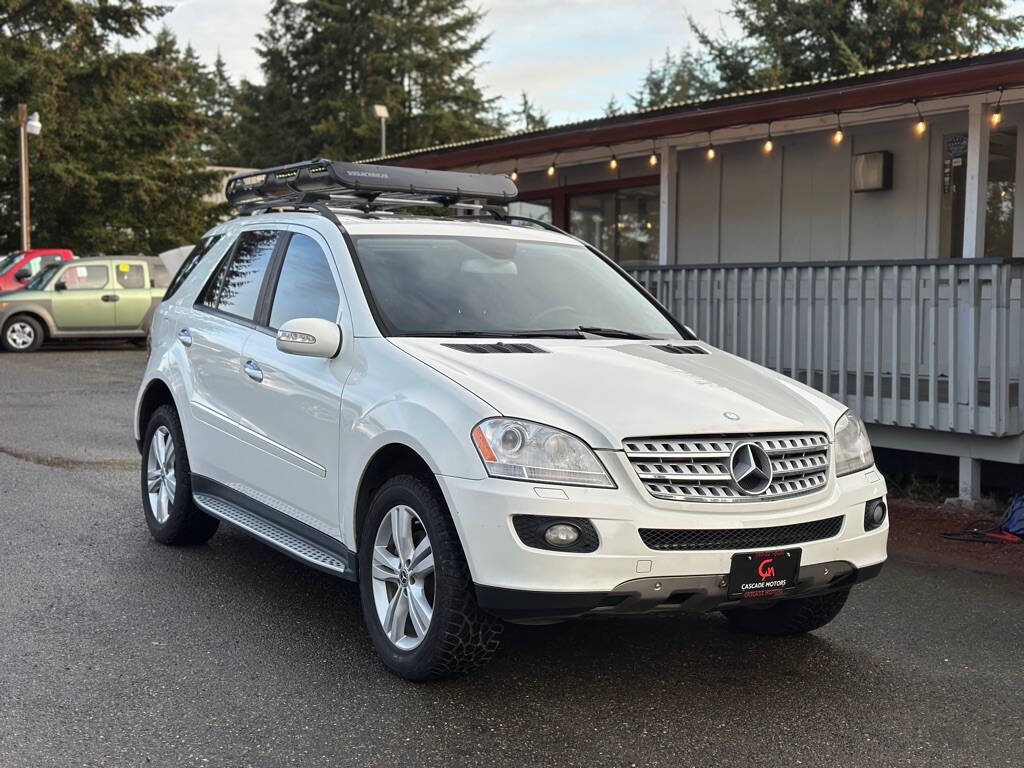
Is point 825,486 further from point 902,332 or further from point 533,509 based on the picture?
point 902,332

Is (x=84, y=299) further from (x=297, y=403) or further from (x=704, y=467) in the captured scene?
(x=704, y=467)

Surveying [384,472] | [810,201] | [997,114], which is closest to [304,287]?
[384,472]

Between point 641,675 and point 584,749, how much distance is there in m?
0.80

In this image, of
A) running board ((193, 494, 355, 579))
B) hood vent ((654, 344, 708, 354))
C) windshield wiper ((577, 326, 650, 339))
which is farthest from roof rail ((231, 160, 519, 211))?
hood vent ((654, 344, 708, 354))

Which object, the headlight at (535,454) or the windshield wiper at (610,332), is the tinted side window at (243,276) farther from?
the headlight at (535,454)

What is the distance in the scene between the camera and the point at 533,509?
390 centimetres

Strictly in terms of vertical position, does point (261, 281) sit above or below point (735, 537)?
above

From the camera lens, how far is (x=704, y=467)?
4.10 meters

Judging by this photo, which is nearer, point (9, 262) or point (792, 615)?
point (792, 615)

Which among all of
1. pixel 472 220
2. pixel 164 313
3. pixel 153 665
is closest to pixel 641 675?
pixel 153 665

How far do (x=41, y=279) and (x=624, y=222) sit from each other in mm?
11606

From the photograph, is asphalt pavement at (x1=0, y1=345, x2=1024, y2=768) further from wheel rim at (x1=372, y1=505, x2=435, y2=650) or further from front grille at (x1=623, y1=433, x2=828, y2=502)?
front grille at (x1=623, y1=433, x2=828, y2=502)

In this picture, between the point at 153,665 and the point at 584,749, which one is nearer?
the point at 584,749

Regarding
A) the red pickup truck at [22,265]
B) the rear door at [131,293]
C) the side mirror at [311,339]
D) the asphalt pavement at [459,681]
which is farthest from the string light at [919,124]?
the red pickup truck at [22,265]
